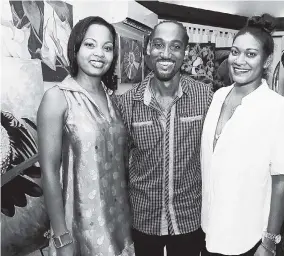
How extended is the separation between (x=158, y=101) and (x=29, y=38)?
683 millimetres

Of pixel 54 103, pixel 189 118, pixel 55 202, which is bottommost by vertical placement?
pixel 55 202

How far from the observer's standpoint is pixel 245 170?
4.57 feet

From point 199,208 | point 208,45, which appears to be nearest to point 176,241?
point 199,208

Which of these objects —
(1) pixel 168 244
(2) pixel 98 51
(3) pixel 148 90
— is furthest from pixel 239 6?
(1) pixel 168 244

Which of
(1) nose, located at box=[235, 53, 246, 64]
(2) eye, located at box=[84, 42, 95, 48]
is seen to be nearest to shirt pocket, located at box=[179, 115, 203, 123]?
(1) nose, located at box=[235, 53, 246, 64]

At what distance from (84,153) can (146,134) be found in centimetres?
39

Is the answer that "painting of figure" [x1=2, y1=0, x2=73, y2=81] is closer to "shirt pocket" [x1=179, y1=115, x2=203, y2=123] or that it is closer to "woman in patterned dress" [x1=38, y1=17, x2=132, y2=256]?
"woman in patterned dress" [x1=38, y1=17, x2=132, y2=256]

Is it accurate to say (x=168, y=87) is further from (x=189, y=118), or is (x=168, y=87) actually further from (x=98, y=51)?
(x=98, y=51)

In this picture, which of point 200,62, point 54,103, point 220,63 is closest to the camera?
point 54,103

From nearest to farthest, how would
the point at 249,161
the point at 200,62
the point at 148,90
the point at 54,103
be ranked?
the point at 54,103 < the point at 249,161 < the point at 148,90 < the point at 200,62

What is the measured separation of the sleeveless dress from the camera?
4.35ft

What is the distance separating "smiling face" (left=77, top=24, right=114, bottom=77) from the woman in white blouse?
1.90 ft

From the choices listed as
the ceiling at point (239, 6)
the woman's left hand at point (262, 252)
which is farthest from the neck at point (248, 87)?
the ceiling at point (239, 6)

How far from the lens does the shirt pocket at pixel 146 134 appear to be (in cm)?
160
